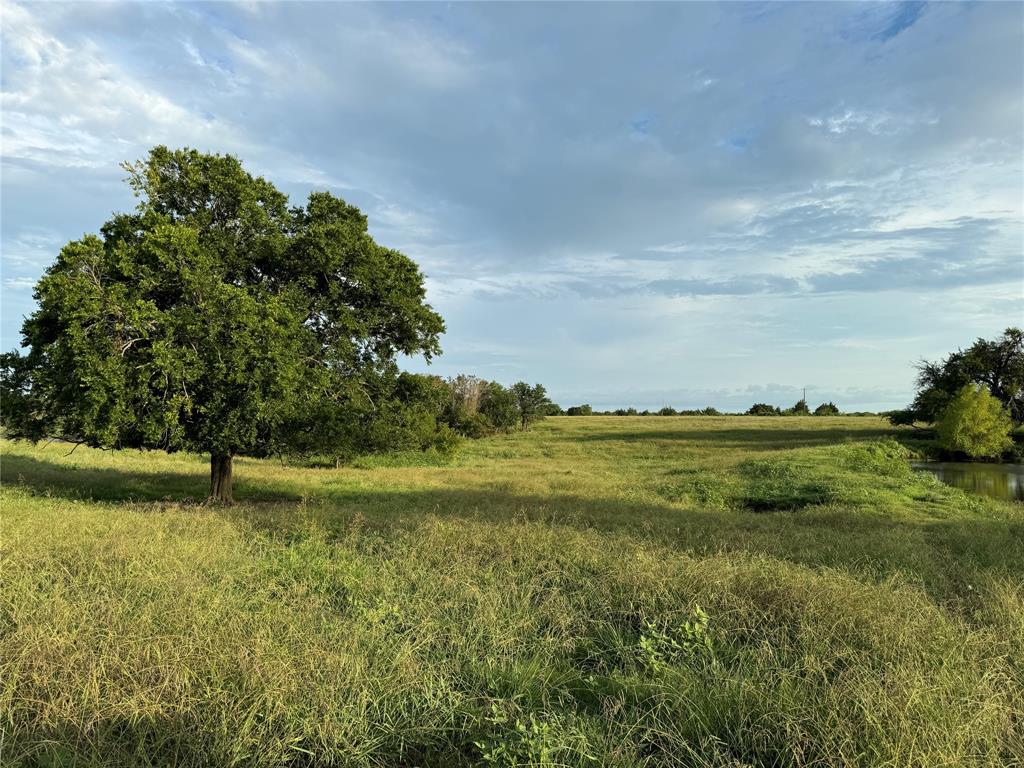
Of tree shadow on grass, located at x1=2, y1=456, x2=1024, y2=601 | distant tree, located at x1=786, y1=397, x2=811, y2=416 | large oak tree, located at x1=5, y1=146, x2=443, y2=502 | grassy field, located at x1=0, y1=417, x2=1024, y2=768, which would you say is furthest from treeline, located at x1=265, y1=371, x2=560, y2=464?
distant tree, located at x1=786, y1=397, x2=811, y2=416

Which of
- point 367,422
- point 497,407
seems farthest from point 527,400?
point 367,422

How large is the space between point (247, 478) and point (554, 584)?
2099cm

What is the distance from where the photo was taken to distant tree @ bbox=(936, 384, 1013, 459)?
44.9 metres

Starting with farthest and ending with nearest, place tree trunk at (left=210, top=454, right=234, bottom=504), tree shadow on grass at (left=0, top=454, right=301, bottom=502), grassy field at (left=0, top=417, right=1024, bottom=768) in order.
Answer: tree shadow on grass at (left=0, top=454, right=301, bottom=502) < tree trunk at (left=210, top=454, right=234, bottom=504) < grassy field at (left=0, top=417, right=1024, bottom=768)

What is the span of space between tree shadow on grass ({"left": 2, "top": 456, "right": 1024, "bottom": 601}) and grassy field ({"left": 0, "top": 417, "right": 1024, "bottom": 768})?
15 cm

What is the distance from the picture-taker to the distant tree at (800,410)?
11115cm

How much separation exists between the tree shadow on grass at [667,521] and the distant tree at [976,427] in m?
33.6

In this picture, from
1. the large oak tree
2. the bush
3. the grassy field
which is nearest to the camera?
the grassy field

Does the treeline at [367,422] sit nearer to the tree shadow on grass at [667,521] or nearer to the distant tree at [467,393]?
the tree shadow on grass at [667,521]

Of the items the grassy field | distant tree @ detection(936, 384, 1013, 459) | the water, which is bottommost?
the water

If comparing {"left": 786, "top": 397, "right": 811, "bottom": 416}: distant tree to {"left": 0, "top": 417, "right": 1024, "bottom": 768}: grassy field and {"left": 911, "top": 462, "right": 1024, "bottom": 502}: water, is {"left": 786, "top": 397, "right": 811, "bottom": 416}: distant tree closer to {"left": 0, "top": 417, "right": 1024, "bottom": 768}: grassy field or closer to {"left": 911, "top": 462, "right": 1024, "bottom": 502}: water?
{"left": 911, "top": 462, "right": 1024, "bottom": 502}: water

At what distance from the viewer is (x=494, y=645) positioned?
5492 millimetres

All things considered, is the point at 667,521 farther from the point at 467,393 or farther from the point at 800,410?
the point at 800,410

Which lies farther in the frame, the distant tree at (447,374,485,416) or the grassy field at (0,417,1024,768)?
the distant tree at (447,374,485,416)
